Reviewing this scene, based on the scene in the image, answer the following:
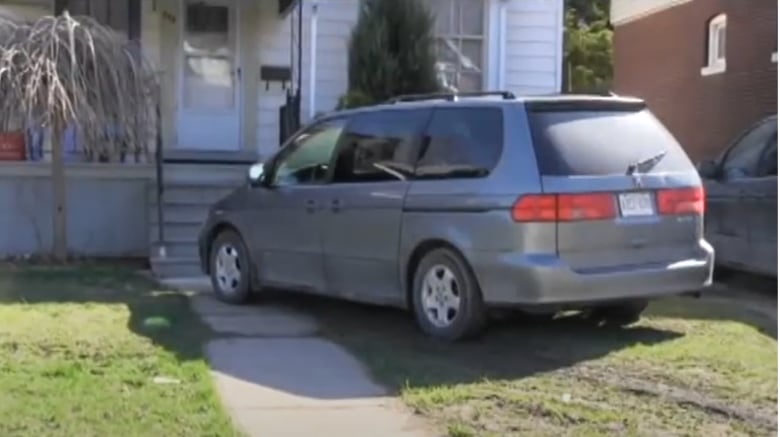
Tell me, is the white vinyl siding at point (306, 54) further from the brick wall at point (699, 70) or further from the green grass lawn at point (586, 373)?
the green grass lawn at point (586, 373)

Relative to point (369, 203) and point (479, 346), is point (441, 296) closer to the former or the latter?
point (479, 346)

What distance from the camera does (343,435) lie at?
664cm

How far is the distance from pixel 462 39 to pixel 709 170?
19.7 feet

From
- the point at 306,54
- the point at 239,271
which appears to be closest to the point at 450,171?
the point at 239,271

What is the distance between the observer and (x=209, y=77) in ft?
56.4

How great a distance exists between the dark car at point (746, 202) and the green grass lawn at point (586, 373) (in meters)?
1.35

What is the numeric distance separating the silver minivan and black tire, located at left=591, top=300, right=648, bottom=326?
0.6 inches

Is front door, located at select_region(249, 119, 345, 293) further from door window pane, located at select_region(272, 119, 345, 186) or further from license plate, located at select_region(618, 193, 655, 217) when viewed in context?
license plate, located at select_region(618, 193, 655, 217)

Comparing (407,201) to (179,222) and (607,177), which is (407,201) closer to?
(607,177)

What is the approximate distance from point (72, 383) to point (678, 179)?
4261mm

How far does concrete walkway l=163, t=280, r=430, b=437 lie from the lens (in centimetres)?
683

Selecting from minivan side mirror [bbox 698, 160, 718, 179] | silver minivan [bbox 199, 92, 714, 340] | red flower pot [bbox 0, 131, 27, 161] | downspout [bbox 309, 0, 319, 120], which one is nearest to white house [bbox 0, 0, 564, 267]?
downspout [bbox 309, 0, 319, 120]

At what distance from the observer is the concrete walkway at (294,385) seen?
22.4ft

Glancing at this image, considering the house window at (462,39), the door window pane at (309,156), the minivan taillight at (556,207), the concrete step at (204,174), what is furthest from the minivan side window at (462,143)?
the house window at (462,39)
